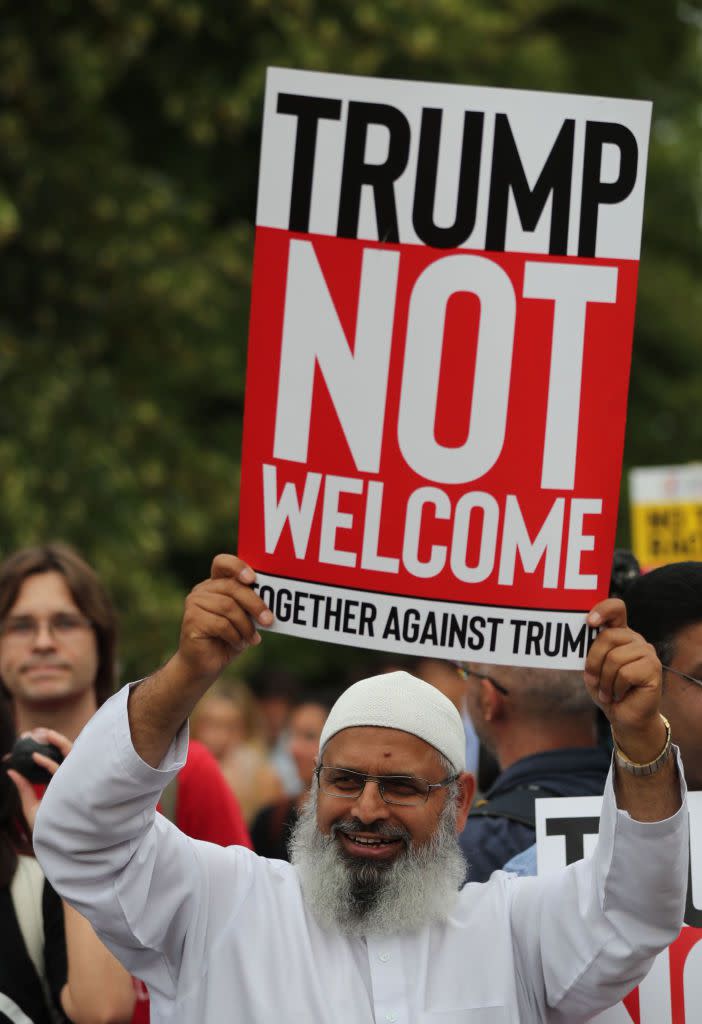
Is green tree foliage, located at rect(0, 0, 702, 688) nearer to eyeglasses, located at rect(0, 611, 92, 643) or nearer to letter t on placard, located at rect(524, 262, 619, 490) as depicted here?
eyeglasses, located at rect(0, 611, 92, 643)

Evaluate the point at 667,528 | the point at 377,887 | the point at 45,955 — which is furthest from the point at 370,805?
the point at 667,528

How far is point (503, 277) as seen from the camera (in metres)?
3.41

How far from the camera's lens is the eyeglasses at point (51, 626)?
Answer: 5.15 meters

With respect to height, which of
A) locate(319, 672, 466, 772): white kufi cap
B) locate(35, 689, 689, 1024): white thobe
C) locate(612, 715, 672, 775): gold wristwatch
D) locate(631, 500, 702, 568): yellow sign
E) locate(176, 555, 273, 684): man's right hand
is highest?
locate(631, 500, 702, 568): yellow sign

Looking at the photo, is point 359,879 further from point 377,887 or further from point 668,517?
point 668,517

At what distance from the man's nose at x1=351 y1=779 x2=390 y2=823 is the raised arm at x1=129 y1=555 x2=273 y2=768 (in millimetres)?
483

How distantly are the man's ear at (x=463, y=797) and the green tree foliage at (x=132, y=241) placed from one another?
24.1 ft

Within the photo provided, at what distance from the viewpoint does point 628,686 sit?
3.21 metres

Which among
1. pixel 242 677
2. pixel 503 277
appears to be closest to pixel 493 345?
pixel 503 277

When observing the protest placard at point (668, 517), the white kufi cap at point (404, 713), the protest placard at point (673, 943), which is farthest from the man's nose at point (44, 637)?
the protest placard at point (668, 517)

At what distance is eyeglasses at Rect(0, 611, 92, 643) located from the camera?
16.9 ft

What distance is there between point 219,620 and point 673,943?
4.39ft

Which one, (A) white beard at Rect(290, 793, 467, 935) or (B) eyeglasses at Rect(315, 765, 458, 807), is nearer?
(A) white beard at Rect(290, 793, 467, 935)

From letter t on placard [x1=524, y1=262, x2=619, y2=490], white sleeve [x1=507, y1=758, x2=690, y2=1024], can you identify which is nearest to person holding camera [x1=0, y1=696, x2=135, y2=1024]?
white sleeve [x1=507, y1=758, x2=690, y2=1024]
